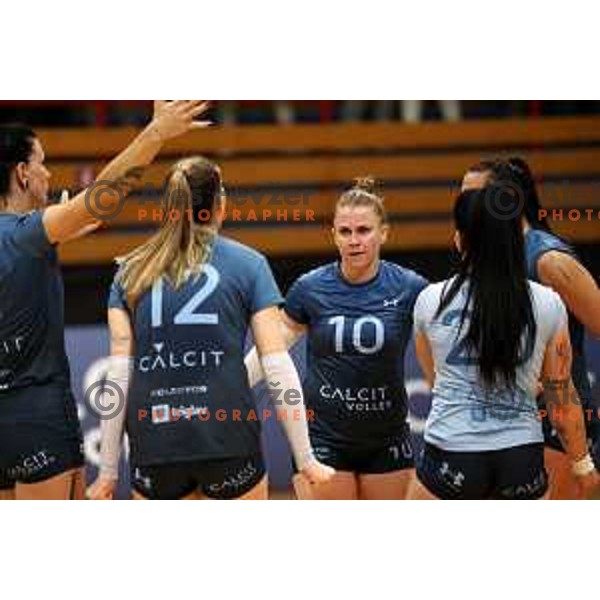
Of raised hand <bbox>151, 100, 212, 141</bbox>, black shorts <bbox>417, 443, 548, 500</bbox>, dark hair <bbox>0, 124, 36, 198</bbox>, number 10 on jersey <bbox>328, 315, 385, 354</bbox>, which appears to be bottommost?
black shorts <bbox>417, 443, 548, 500</bbox>

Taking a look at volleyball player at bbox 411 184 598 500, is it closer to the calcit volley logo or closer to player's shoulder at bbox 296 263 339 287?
player's shoulder at bbox 296 263 339 287

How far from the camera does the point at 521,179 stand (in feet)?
18.0

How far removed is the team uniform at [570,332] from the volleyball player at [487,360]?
24 cm

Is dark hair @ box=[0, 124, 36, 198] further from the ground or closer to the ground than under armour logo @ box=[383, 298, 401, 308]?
→ further from the ground

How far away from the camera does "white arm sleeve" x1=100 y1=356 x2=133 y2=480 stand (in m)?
5.15

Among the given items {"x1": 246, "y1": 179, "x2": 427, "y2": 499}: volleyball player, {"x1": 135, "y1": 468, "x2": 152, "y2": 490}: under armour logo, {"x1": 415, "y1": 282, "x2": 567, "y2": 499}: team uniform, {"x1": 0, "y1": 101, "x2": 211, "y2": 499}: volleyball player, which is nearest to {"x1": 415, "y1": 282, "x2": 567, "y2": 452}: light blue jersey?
{"x1": 415, "y1": 282, "x2": 567, "y2": 499}: team uniform

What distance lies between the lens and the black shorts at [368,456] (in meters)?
5.48

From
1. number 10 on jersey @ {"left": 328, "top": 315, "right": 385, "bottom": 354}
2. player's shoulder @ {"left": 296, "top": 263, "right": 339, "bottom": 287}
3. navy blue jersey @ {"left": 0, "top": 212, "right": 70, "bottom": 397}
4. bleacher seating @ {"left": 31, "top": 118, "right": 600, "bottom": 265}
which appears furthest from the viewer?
bleacher seating @ {"left": 31, "top": 118, "right": 600, "bottom": 265}

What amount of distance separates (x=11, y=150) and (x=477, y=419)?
209cm

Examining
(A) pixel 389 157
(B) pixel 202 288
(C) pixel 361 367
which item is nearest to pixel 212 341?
(B) pixel 202 288

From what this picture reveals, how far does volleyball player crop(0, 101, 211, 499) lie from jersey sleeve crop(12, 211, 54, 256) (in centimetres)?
1

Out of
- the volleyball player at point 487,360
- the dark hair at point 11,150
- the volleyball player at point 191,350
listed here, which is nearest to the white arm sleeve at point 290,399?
the volleyball player at point 191,350

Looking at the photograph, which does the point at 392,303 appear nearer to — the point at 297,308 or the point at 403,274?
the point at 403,274

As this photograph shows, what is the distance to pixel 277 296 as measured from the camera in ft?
16.9
